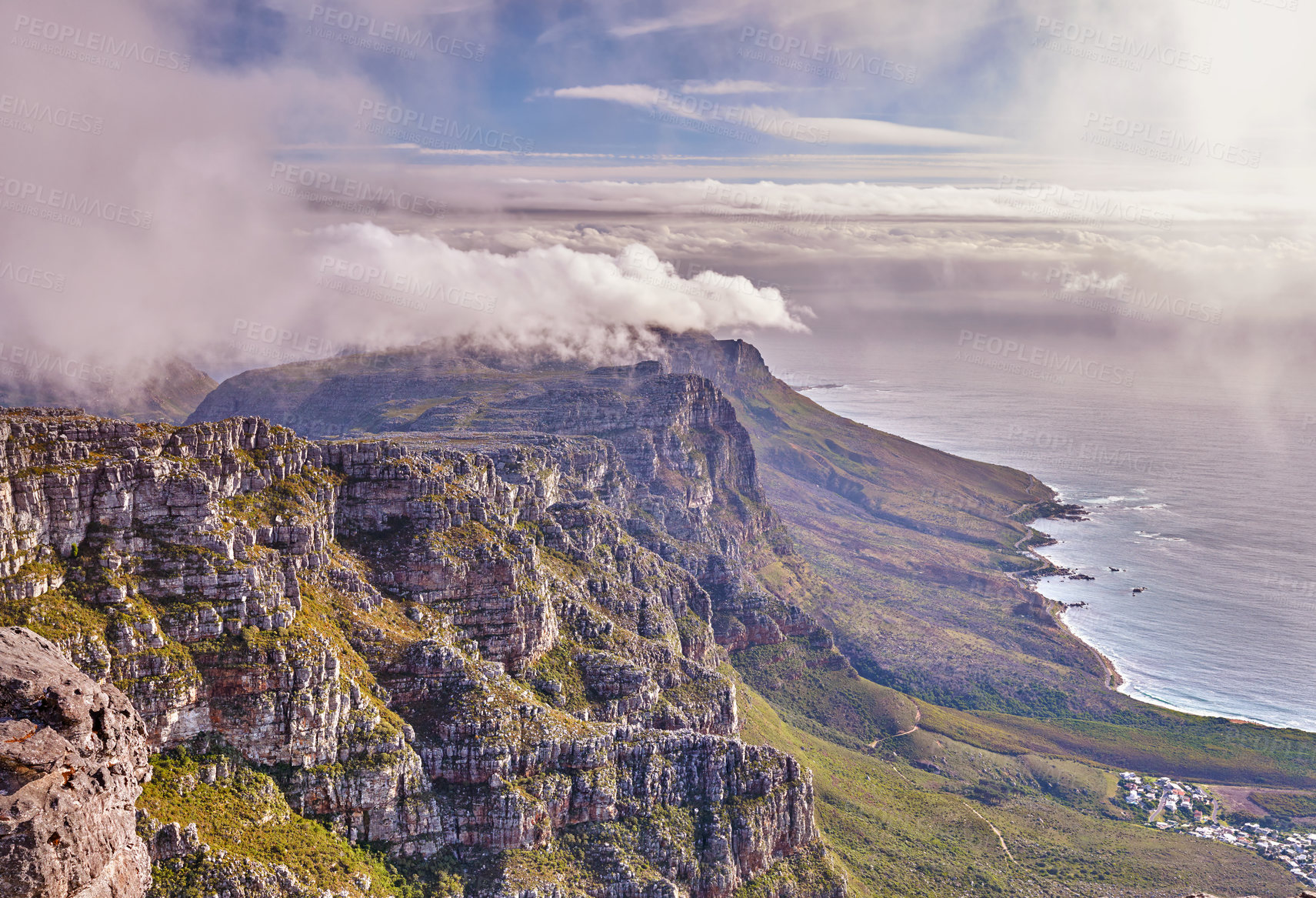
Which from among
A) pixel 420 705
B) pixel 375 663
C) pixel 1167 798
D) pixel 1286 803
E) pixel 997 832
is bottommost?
pixel 1167 798

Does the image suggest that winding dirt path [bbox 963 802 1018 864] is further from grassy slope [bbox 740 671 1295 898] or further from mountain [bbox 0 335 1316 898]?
mountain [bbox 0 335 1316 898]

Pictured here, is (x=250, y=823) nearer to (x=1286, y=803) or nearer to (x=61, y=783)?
(x=61, y=783)

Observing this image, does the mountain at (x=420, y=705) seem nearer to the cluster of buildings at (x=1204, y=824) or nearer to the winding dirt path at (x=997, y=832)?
the winding dirt path at (x=997, y=832)

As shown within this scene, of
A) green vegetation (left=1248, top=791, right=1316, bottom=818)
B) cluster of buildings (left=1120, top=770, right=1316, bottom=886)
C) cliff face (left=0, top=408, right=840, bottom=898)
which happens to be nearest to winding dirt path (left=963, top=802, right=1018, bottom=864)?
cluster of buildings (left=1120, top=770, right=1316, bottom=886)

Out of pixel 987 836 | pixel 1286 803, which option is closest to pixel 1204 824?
pixel 1286 803

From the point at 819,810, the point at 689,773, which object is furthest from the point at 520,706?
the point at 819,810
